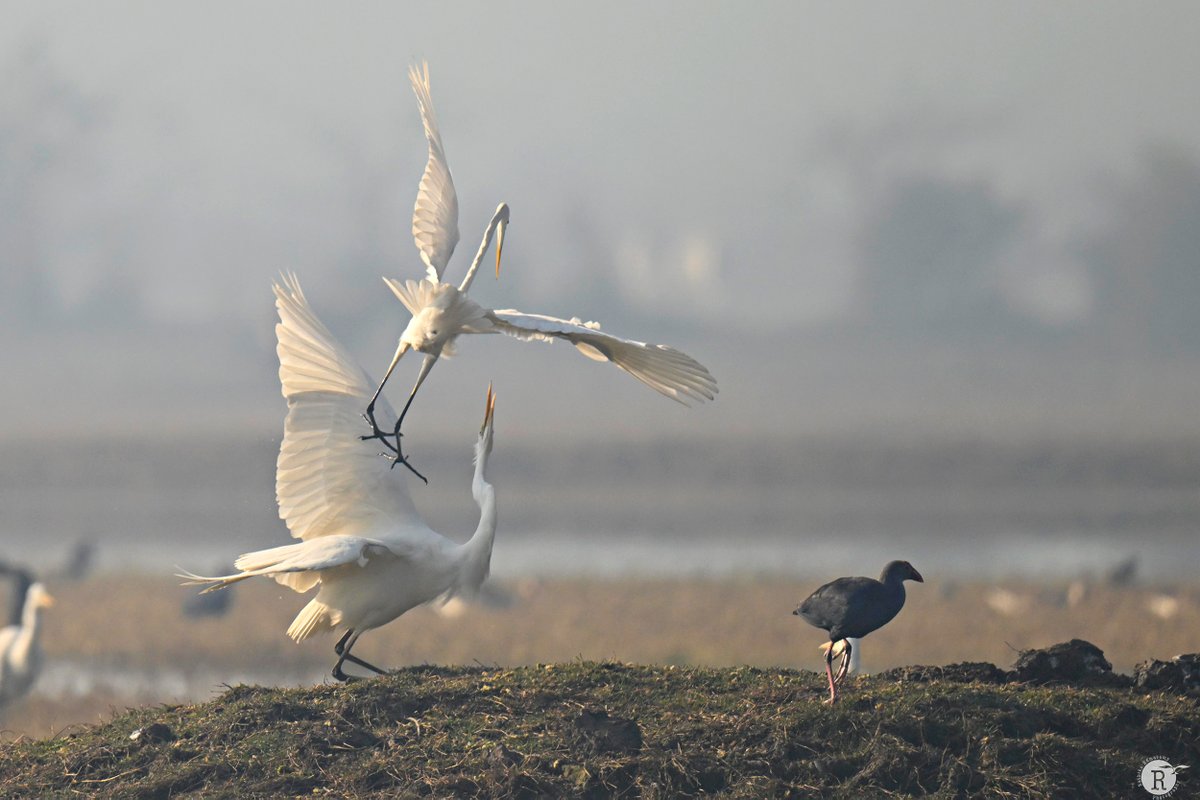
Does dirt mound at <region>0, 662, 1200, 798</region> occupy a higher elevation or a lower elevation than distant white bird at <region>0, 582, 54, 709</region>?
higher

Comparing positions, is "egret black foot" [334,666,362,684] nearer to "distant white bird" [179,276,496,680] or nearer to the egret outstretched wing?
"distant white bird" [179,276,496,680]

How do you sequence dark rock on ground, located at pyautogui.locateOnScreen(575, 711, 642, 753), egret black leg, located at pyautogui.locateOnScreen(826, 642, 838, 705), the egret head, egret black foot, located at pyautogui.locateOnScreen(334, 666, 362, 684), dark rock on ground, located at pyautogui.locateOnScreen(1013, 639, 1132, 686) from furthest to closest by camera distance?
egret black foot, located at pyautogui.locateOnScreen(334, 666, 362, 684)
the egret head
dark rock on ground, located at pyautogui.locateOnScreen(1013, 639, 1132, 686)
egret black leg, located at pyautogui.locateOnScreen(826, 642, 838, 705)
dark rock on ground, located at pyautogui.locateOnScreen(575, 711, 642, 753)

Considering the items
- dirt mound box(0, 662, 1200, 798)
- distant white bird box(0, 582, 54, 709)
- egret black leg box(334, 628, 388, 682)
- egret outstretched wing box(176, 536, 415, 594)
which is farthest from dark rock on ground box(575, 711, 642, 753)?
distant white bird box(0, 582, 54, 709)

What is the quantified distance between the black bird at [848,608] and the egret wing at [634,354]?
3.57 ft

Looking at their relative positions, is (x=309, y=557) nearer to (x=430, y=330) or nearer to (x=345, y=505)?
(x=345, y=505)

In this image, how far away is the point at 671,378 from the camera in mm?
7117

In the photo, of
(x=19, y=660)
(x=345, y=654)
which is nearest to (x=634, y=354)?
(x=345, y=654)

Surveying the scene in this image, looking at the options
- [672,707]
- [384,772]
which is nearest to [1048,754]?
[672,707]

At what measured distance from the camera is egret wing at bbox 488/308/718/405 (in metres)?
6.99

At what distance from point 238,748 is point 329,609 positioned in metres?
1.09

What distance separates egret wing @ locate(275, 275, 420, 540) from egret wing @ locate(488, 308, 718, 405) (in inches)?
42.0

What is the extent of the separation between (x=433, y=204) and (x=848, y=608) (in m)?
3.26

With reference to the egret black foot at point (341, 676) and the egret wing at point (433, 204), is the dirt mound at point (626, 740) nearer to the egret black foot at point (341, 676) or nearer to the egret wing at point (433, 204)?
the egret black foot at point (341, 676)

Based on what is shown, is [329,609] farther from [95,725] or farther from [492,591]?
[492,591]
